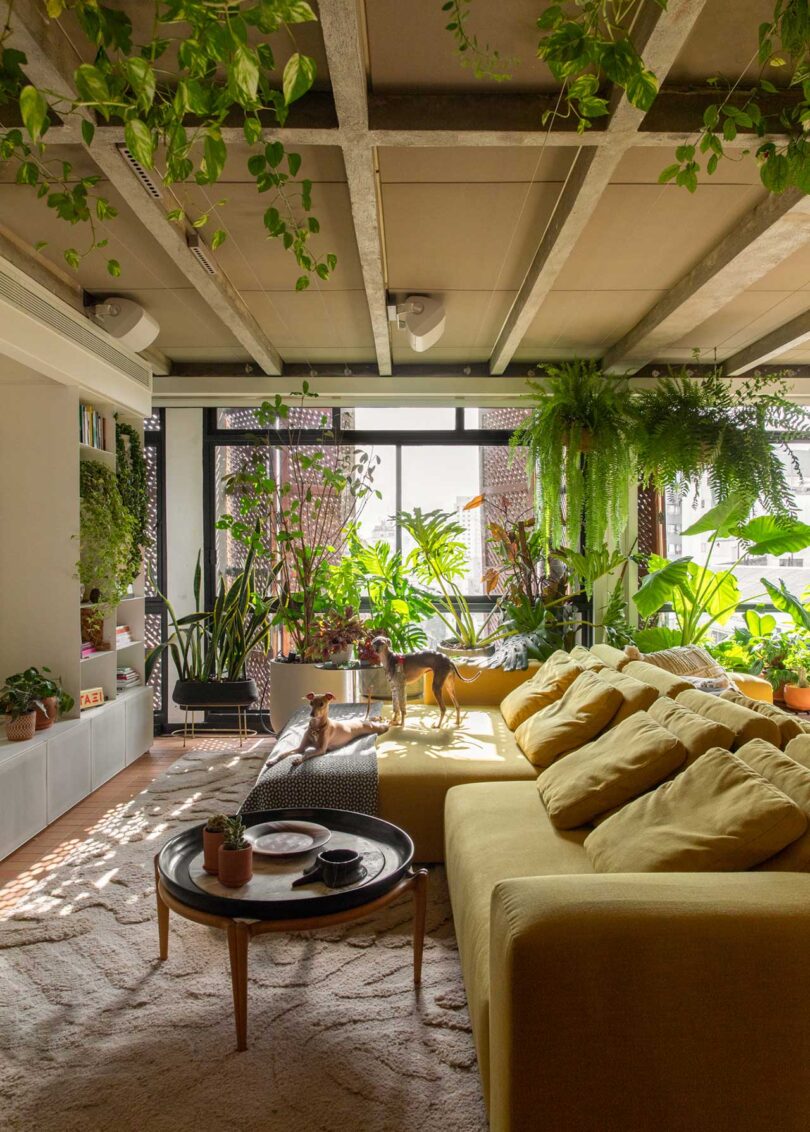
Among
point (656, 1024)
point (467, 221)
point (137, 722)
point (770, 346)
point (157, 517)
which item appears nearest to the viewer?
point (656, 1024)

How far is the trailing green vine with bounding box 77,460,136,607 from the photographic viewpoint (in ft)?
14.6

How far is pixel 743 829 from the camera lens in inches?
68.2

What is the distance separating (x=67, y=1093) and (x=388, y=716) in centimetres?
250

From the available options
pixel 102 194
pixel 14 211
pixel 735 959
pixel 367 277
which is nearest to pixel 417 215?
pixel 367 277

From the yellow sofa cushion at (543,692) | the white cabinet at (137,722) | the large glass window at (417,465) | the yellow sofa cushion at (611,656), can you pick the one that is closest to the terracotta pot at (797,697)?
the large glass window at (417,465)

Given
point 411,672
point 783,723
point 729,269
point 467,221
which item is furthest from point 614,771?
point 729,269

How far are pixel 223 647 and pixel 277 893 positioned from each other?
135 inches

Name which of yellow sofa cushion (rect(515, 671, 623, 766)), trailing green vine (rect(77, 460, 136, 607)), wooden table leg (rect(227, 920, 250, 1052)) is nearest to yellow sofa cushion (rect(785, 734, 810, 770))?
yellow sofa cushion (rect(515, 671, 623, 766))

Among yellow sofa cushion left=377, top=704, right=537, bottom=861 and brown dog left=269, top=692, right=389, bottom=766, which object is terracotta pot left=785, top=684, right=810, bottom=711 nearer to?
yellow sofa cushion left=377, top=704, right=537, bottom=861

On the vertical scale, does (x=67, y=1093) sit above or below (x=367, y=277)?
below

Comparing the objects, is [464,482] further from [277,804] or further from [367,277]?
Answer: [277,804]

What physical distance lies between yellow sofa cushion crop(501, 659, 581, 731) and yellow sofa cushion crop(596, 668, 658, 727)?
0.57 meters

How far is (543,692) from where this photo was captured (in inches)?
148

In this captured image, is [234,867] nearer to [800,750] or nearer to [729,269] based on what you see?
[800,750]
